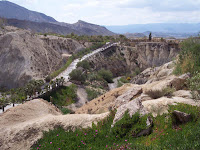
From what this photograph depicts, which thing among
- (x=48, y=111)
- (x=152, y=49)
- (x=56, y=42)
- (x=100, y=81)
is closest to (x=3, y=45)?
(x=56, y=42)

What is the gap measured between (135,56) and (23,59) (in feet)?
109

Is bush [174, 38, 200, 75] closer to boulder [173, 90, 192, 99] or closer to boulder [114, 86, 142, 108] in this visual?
boulder [173, 90, 192, 99]

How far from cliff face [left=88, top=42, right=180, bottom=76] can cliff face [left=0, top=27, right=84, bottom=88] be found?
40.8 feet

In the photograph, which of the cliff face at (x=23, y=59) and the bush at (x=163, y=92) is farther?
the cliff face at (x=23, y=59)

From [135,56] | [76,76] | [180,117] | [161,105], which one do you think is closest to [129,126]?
[180,117]

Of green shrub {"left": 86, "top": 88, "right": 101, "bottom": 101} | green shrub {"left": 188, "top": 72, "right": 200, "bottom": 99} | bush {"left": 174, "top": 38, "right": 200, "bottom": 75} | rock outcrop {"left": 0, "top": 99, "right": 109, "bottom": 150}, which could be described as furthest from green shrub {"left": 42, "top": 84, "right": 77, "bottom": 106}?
green shrub {"left": 188, "top": 72, "right": 200, "bottom": 99}

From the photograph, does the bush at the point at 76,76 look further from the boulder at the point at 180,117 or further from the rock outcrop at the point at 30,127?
the boulder at the point at 180,117

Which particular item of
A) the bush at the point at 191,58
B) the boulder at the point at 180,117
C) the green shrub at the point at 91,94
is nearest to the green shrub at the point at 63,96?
the green shrub at the point at 91,94

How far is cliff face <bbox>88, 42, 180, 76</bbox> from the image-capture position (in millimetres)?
51062

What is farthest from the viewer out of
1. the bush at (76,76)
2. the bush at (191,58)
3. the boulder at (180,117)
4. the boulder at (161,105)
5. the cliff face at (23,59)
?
the cliff face at (23,59)

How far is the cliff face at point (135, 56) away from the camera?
51.1m

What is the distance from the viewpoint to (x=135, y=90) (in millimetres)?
12578

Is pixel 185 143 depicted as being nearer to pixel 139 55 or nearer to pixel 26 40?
pixel 26 40

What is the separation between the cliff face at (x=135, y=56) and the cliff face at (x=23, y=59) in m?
12.4
